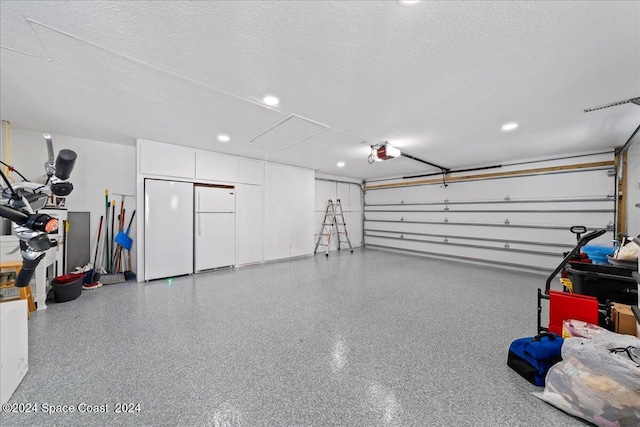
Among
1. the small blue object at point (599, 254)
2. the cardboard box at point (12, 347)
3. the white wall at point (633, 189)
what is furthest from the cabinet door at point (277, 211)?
the white wall at point (633, 189)

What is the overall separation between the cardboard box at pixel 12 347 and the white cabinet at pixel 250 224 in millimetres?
3390

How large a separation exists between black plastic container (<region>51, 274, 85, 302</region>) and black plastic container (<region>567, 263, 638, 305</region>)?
19.3 ft

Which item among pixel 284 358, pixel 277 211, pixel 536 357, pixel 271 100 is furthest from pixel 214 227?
pixel 536 357

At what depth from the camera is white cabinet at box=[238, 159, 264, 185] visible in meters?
5.03

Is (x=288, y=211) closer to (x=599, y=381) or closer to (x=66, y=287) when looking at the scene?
(x=66, y=287)

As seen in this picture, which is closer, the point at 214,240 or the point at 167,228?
the point at 167,228

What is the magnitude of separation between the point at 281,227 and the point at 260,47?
448cm

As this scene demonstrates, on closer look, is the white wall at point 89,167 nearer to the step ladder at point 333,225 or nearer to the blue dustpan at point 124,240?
the blue dustpan at point 124,240

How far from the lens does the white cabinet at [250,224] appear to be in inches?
198

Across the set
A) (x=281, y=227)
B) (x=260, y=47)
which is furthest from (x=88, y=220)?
(x=260, y=47)

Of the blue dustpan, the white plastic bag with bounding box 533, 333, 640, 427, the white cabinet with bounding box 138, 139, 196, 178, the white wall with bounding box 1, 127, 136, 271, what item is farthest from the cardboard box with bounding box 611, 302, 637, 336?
the white wall with bounding box 1, 127, 136, 271

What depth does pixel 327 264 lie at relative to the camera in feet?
17.8

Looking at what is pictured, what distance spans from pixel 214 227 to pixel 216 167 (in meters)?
1.26

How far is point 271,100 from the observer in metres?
2.43
